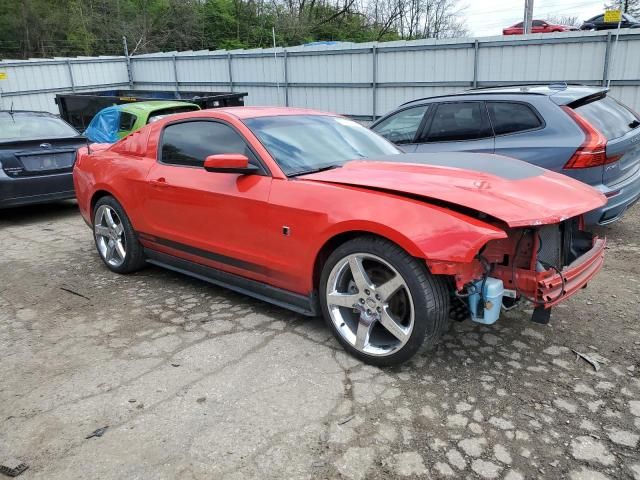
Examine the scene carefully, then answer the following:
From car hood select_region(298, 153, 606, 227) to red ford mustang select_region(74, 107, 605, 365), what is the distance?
12 mm

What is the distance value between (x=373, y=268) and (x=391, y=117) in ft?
12.3

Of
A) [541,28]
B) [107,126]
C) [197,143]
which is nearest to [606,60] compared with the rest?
[197,143]

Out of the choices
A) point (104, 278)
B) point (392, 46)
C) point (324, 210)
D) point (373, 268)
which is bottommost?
point (104, 278)

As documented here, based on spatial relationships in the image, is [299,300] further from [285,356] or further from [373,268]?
[373,268]

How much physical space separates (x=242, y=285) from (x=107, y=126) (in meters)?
6.99

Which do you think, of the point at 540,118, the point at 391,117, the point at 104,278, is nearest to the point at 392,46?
the point at 391,117

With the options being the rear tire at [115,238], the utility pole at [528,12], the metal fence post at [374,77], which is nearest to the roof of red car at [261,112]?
the rear tire at [115,238]

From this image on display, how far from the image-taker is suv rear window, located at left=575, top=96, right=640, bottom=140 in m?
4.91

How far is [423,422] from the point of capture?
2582mm

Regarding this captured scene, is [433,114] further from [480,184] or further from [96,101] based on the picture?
[96,101]

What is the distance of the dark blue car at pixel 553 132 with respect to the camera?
15.7ft

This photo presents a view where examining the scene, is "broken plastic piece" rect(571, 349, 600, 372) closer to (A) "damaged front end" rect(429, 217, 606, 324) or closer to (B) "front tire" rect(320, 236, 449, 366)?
(A) "damaged front end" rect(429, 217, 606, 324)

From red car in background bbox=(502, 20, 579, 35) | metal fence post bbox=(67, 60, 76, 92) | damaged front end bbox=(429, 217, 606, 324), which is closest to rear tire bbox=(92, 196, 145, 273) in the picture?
damaged front end bbox=(429, 217, 606, 324)

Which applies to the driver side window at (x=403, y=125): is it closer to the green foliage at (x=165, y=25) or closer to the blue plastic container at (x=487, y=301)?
the blue plastic container at (x=487, y=301)
